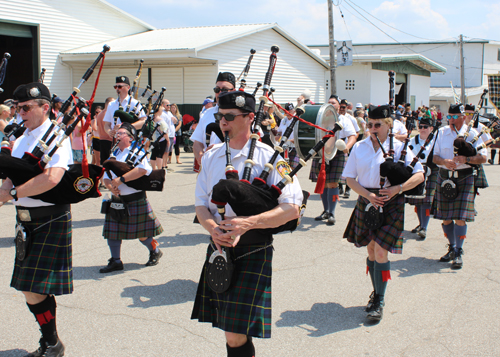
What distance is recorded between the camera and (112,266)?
4.71 meters

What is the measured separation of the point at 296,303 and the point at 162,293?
1218 millimetres

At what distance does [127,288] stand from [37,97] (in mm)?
2032

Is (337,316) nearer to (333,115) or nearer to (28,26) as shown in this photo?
(333,115)

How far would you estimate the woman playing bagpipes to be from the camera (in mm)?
3742

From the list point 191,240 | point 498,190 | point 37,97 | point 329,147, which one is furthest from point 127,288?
point 498,190

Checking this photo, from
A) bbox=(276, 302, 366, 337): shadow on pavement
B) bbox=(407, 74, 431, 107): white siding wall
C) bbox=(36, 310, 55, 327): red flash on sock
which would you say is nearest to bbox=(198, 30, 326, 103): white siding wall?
bbox=(407, 74, 431, 107): white siding wall

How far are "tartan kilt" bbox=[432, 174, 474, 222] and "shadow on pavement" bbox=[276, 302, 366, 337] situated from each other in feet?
6.17

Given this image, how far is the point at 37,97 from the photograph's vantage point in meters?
3.03

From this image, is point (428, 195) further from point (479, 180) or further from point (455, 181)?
point (455, 181)

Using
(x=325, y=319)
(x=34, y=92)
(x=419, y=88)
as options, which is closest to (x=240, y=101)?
(x=34, y=92)

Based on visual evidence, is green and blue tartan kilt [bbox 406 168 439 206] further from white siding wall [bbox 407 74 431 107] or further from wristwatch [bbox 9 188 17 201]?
white siding wall [bbox 407 74 431 107]

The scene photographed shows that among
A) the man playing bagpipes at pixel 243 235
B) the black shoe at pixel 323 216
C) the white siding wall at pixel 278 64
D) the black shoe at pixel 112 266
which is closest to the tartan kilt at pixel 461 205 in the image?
the black shoe at pixel 323 216

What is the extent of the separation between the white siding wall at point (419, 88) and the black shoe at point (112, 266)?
1119 inches

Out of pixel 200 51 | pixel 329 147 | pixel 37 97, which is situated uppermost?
pixel 200 51
